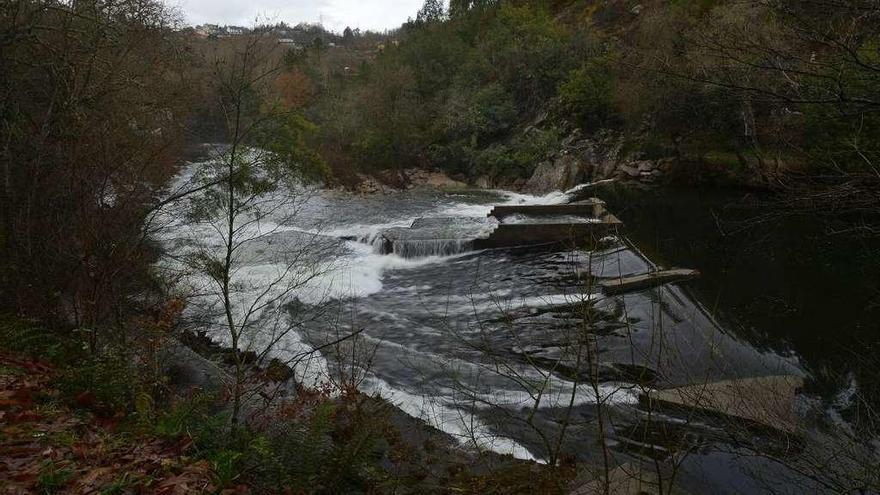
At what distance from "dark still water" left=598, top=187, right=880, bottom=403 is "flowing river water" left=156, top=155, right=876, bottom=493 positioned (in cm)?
9

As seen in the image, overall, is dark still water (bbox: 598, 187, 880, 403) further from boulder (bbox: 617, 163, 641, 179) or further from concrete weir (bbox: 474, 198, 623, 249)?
boulder (bbox: 617, 163, 641, 179)

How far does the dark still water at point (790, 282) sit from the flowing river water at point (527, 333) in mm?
86

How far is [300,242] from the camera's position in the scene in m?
16.0

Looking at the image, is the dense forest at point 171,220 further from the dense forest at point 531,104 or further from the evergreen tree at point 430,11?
the evergreen tree at point 430,11

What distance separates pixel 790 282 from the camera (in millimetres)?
10938

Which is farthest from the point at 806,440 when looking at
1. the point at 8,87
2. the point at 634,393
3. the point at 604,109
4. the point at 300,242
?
the point at 604,109

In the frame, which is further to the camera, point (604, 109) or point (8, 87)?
point (604, 109)

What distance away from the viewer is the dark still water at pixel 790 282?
7.70 meters

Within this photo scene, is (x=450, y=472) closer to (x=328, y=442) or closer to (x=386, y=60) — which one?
(x=328, y=442)

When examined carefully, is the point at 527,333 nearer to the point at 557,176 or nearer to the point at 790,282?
the point at 790,282

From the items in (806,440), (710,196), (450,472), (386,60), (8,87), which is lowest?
(450,472)

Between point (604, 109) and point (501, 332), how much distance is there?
66.7ft

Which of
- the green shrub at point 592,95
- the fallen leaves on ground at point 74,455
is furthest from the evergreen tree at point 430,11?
the fallen leaves on ground at point 74,455

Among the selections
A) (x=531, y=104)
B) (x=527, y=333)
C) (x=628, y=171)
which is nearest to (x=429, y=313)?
(x=527, y=333)
